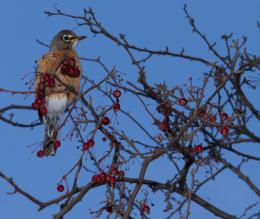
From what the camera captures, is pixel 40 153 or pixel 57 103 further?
pixel 57 103

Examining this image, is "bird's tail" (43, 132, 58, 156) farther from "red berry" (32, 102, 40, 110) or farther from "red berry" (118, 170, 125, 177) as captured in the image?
"red berry" (118, 170, 125, 177)

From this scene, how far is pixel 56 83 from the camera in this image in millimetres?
5102

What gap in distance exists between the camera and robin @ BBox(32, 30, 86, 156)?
4.07 metres

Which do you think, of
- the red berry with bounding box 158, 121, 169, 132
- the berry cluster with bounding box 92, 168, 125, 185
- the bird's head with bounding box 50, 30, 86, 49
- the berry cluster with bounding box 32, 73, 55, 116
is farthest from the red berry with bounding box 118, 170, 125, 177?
the bird's head with bounding box 50, 30, 86, 49

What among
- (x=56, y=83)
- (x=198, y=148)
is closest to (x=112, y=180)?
(x=198, y=148)

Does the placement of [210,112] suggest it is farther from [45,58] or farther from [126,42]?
[45,58]

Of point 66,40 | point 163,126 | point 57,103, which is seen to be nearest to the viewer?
point 163,126

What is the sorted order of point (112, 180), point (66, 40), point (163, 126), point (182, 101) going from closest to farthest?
1. point (112, 180)
2. point (163, 126)
3. point (182, 101)
4. point (66, 40)

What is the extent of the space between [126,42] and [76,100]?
657 mm

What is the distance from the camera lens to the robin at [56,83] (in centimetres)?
407

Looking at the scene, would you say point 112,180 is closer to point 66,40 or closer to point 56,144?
point 56,144

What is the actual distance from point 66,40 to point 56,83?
161 centimetres

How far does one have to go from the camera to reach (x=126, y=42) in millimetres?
4008

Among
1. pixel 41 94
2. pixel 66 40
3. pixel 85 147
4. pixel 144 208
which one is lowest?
pixel 144 208
